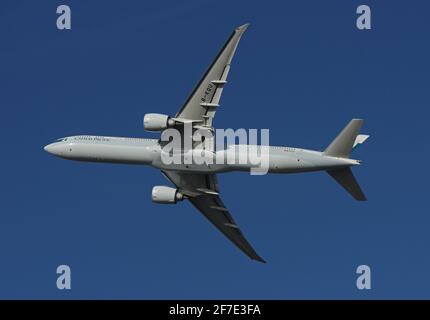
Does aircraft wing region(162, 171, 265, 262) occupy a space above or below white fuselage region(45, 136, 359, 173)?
below

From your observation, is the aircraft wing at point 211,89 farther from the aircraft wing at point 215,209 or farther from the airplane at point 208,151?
the aircraft wing at point 215,209

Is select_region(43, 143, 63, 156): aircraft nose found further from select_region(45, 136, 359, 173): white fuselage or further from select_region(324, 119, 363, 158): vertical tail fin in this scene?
select_region(324, 119, 363, 158): vertical tail fin

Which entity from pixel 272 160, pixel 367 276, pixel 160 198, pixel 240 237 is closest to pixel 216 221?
pixel 240 237

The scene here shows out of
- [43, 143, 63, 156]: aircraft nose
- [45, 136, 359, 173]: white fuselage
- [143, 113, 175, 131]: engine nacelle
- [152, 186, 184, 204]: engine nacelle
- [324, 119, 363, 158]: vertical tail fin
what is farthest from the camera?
[152, 186, 184, 204]: engine nacelle

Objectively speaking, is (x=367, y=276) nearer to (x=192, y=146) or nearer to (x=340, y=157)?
(x=340, y=157)

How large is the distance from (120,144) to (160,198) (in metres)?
6.19

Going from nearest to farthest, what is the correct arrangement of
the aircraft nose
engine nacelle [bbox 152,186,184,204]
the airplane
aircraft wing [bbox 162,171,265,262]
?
1. the airplane
2. the aircraft nose
3. engine nacelle [bbox 152,186,184,204]
4. aircraft wing [bbox 162,171,265,262]

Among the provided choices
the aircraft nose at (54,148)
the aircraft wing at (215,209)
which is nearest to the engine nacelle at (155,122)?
the aircraft wing at (215,209)

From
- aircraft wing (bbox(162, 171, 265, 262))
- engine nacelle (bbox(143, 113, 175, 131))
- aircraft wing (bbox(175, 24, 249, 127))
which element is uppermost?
aircraft wing (bbox(175, 24, 249, 127))

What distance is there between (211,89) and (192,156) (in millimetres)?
5920

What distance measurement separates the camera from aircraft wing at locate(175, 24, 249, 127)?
219 ft

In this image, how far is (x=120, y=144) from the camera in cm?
7069

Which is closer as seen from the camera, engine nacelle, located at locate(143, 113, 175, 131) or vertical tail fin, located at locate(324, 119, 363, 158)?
vertical tail fin, located at locate(324, 119, 363, 158)

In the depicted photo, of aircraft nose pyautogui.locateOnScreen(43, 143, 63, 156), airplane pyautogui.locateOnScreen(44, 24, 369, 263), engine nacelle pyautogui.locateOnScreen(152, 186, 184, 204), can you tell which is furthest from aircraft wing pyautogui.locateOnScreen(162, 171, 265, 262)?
aircraft nose pyautogui.locateOnScreen(43, 143, 63, 156)
